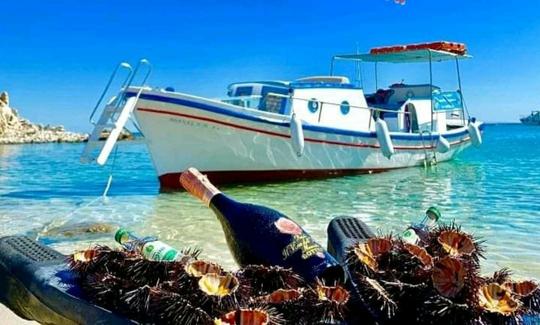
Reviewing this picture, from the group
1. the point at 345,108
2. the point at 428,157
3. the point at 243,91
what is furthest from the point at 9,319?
the point at 428,157

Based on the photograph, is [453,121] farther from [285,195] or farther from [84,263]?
[84,263]

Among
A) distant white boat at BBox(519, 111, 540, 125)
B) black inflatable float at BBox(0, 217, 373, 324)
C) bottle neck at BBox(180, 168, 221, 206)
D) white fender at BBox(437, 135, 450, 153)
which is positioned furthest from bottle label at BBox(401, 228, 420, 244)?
distant white boat at BBox(519, 111, 540, 125)

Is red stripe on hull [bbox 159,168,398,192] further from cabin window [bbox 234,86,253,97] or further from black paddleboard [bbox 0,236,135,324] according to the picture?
black paddleboard [bbox 0,236,135,324]

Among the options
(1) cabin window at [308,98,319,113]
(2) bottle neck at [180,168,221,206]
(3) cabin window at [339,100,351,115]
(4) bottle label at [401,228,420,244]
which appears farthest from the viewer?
(3) cabin window at [339,100,351,115]

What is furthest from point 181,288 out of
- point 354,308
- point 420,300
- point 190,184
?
point 190,184

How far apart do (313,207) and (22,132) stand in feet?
206

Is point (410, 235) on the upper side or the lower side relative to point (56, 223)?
upper

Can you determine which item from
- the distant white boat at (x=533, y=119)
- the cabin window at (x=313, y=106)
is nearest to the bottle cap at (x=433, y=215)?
the cabin window at (x=313, y=106)

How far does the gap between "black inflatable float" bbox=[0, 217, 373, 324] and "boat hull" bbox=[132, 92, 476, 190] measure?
10.3m

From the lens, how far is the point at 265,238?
203 centimetres

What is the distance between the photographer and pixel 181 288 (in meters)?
1.52

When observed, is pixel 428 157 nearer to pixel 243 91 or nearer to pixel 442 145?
pixel 442 145

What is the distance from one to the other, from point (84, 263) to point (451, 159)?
21.2 meters

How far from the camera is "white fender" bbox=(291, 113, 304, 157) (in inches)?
511
